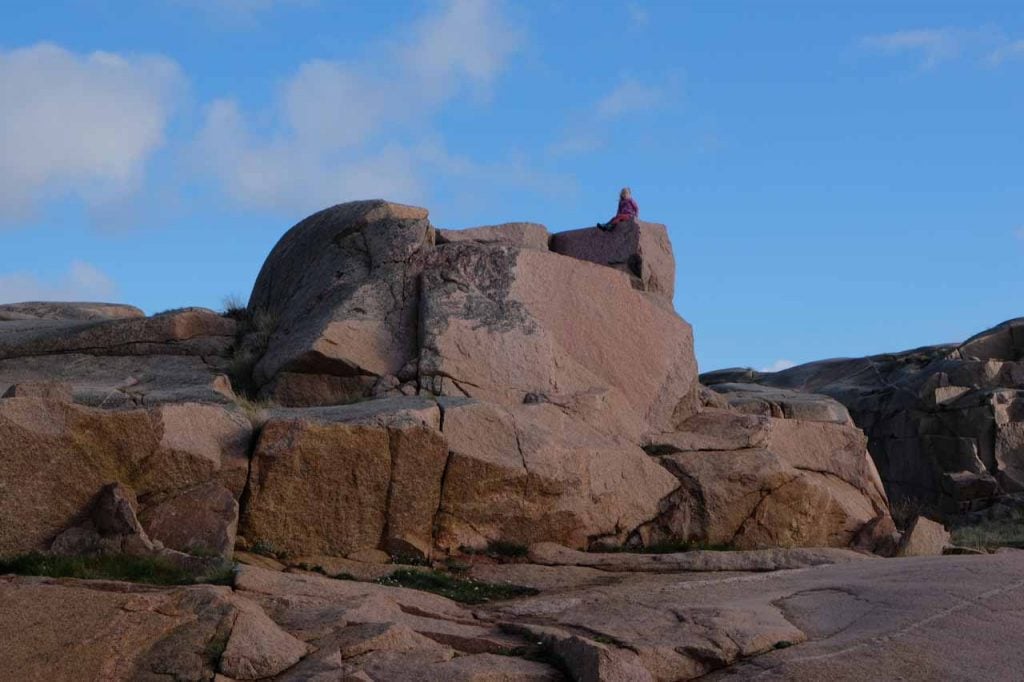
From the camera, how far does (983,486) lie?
28.1 meters

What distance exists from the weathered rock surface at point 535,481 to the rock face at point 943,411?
14239 mm

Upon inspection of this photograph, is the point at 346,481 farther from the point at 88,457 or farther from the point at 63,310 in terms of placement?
the point at 63,310

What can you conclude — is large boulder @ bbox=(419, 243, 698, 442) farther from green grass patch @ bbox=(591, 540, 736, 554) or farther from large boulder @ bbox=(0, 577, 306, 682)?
large boulder @ bbox=(0, 577, 306, 682)

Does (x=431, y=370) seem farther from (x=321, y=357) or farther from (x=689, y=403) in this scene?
(x=689, y=403)

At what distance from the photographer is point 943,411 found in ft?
110

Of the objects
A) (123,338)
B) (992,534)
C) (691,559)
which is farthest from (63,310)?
(992,534)

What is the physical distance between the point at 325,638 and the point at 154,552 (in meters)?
2.79

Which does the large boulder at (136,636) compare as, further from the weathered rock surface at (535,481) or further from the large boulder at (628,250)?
the large boulder at (628,250)

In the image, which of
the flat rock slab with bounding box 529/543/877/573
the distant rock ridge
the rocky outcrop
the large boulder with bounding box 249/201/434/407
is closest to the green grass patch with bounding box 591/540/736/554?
the distant rock ridge

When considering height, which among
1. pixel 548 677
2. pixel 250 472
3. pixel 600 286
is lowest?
pixel 548 677

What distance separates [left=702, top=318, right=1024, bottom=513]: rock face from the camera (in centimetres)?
3161

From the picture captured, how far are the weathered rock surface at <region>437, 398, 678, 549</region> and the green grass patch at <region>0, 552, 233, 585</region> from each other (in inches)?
141

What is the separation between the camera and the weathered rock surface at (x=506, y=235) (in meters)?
19.7

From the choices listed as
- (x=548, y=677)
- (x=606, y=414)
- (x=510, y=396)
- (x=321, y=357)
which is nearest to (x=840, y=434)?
(x=606, y=414)
